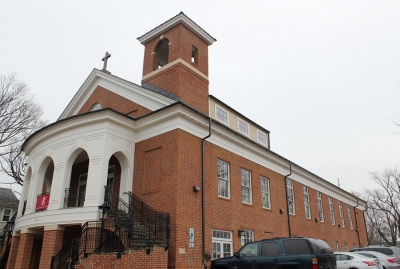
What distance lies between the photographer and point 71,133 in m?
15.3

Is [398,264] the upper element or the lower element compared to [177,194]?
lower

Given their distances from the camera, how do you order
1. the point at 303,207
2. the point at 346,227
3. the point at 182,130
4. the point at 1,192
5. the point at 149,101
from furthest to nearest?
1. the point at 1,192
2. the point at 346,227
3. the point at 303,207
4. the point at 149,101
5. the point at 182,130

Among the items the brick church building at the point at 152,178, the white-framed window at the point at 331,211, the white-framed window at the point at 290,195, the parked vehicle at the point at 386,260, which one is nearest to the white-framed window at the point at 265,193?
the brick church building at the point at 152,178

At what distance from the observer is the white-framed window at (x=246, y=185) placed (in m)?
18.3

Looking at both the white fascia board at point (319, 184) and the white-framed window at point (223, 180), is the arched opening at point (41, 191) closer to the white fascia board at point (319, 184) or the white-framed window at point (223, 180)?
the white-framed window at point (223, 180)

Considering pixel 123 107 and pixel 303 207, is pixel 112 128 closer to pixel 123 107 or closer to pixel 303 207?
pixel 123 107

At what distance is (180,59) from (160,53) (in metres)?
3.61

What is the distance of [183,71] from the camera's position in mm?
18344

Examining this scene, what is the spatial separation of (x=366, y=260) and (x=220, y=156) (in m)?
8.10

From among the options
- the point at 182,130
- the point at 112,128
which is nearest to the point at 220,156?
the point at 182,130

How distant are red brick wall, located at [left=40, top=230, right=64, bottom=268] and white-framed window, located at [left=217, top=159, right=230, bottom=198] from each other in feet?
24.1

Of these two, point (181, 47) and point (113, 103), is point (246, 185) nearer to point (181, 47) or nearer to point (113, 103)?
point (181, 47)

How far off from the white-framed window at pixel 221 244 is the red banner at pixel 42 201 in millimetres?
7501

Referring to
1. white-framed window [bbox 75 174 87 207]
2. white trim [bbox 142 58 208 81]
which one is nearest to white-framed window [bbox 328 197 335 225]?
white trim [bbox 142 58 208 81]
